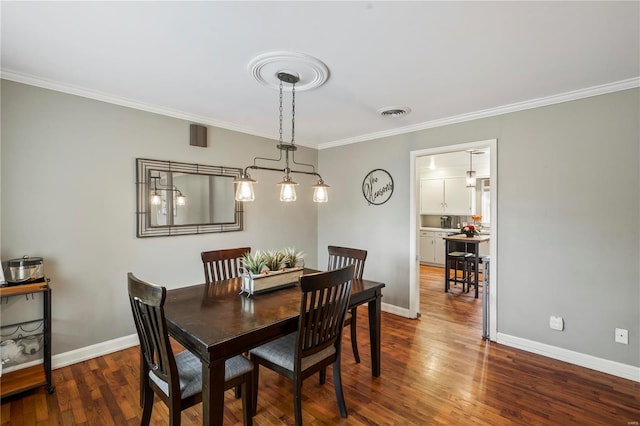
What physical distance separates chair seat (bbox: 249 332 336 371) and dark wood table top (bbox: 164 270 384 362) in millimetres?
205

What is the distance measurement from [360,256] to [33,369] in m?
2.81

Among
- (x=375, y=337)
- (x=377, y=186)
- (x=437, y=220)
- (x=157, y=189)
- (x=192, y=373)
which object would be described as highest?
(x=377, y=186)

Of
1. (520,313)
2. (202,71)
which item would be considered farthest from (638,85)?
(202,71)

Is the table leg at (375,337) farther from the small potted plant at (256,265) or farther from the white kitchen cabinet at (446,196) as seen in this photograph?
the white kitchen cabinet at (446,196)

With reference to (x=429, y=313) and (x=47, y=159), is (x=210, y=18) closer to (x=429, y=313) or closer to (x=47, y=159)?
(x=47, y=159)

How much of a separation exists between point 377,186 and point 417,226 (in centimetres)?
77

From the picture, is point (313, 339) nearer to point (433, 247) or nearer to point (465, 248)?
point (465, 248)

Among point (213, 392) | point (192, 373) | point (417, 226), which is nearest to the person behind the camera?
point (213, 392)

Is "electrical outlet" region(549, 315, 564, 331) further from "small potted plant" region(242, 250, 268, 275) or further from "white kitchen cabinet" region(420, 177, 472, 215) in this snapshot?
"white kitchen cabinet" region(420, 177, 472, 215)

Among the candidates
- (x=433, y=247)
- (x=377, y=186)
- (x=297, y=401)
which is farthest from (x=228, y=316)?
(x=433, y=247)

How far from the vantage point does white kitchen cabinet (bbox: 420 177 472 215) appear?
22.7ft

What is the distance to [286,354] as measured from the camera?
1.89 metres

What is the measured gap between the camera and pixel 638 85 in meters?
2.40

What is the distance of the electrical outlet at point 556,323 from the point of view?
2768 mm
